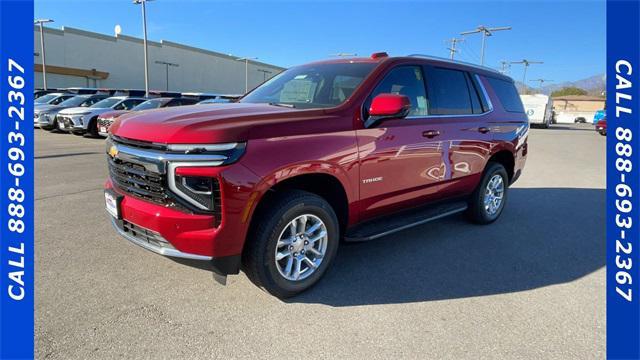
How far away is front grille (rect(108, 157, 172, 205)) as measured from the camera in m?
2.80

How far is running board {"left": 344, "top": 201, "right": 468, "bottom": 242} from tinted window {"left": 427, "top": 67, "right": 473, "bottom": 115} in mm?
1031

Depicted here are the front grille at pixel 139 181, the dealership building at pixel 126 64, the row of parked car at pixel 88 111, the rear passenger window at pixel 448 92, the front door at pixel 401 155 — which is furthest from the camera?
the dealership building at pixel 126 64

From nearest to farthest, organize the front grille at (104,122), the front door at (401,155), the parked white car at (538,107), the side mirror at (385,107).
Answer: the side mirror at (385,107)
the front door at (401,155)
the front grille at (104,122)
the parked white car at (538,107)

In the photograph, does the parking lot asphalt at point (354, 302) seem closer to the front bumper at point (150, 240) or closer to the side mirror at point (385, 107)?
the front bumper at point (150, 240)

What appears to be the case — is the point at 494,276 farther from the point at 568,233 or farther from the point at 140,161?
the point at 140,161

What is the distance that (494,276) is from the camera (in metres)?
3.81

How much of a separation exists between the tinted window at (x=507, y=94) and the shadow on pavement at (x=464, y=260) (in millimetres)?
1541

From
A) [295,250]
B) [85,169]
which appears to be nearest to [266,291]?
[295,250]

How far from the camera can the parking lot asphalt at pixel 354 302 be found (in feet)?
8.80

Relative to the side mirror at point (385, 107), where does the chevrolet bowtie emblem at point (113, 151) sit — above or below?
below

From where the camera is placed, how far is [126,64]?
5238 cm

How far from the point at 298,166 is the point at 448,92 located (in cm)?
234

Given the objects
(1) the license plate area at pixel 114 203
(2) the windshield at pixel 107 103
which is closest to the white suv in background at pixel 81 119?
(2) the windshield at pixel 107 103

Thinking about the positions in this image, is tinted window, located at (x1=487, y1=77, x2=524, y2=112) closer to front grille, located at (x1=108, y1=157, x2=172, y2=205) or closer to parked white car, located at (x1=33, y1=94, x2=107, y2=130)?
front grille, located at (x1=108, y1=157, x2=172, y2=205)
